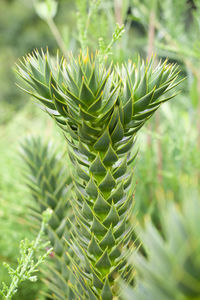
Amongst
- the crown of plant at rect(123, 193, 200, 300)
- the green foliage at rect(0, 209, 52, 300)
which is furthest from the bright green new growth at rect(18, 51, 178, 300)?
the crown of plant at rect(123, 193, 200, 300)

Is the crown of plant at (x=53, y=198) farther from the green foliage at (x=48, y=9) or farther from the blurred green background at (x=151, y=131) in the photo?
the green foliage at (x=48, y=9)

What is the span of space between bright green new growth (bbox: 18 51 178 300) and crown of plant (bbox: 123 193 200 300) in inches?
5.7

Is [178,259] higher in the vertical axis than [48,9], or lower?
lower

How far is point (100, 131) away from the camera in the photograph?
0.33m

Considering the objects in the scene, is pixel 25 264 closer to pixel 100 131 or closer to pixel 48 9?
pixel 100 131

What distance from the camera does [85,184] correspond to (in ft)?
1.22

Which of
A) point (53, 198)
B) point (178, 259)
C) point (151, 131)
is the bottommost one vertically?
point (178, 259)

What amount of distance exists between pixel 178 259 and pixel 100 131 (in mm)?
181

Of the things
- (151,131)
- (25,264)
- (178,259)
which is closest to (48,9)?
(151,131)

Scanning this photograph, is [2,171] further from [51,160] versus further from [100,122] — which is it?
[100,122]

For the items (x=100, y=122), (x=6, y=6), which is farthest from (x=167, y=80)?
(x=6, y=6)

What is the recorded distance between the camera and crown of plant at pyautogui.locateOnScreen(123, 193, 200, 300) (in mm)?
167

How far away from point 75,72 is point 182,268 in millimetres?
211

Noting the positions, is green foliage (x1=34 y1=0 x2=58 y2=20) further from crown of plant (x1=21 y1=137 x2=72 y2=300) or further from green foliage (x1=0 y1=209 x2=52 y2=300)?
green foliage (x1=0 y1=209 x2=52 y2=300)
